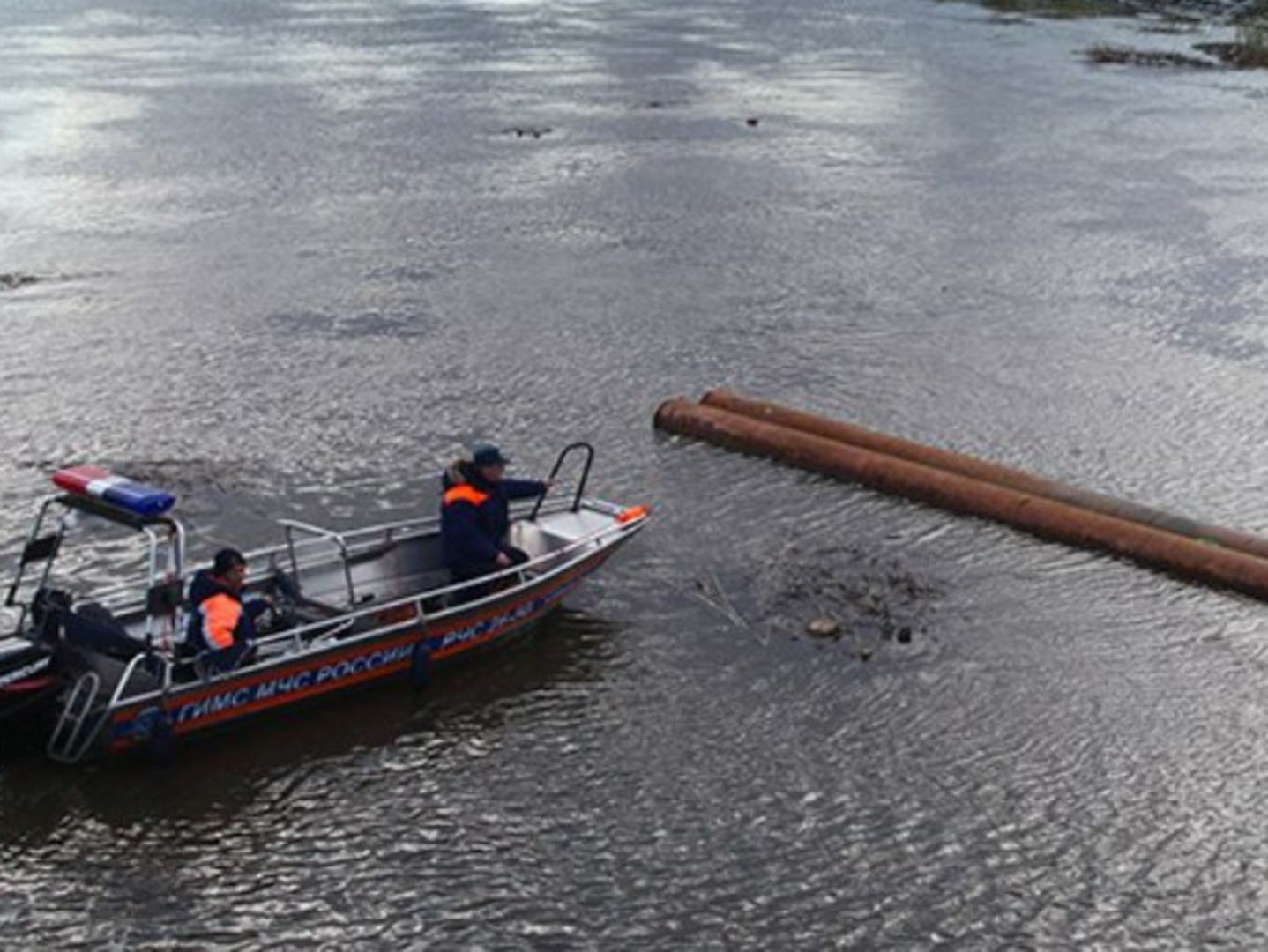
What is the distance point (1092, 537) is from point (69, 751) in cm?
1237

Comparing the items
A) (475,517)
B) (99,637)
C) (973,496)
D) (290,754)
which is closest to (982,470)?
(973,496)

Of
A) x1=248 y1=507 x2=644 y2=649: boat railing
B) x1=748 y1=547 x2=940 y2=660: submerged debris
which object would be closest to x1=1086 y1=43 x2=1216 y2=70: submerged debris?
x1=748 y1=547 x2=940 y2=660: submerged debris

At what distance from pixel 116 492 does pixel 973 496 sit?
11337 millimetres

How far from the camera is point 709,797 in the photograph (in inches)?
643

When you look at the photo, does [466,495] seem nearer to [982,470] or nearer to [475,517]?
[475,517]

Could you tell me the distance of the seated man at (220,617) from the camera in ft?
54.0

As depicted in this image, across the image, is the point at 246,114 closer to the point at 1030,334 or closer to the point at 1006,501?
the point at 1030,334

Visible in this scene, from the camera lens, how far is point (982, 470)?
23.7m

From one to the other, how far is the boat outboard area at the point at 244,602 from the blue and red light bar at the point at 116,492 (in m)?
0.02

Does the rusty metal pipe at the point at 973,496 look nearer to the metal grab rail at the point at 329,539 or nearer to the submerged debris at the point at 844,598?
the submerged debris at the point at 844,598

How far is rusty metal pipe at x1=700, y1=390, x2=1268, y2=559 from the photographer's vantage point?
21578 millimetres

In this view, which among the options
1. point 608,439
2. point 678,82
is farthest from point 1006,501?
point 678,82

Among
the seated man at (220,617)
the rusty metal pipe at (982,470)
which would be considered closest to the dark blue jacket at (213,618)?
the seated man at (220,617)

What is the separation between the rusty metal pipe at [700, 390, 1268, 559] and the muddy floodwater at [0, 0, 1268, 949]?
93 cm
